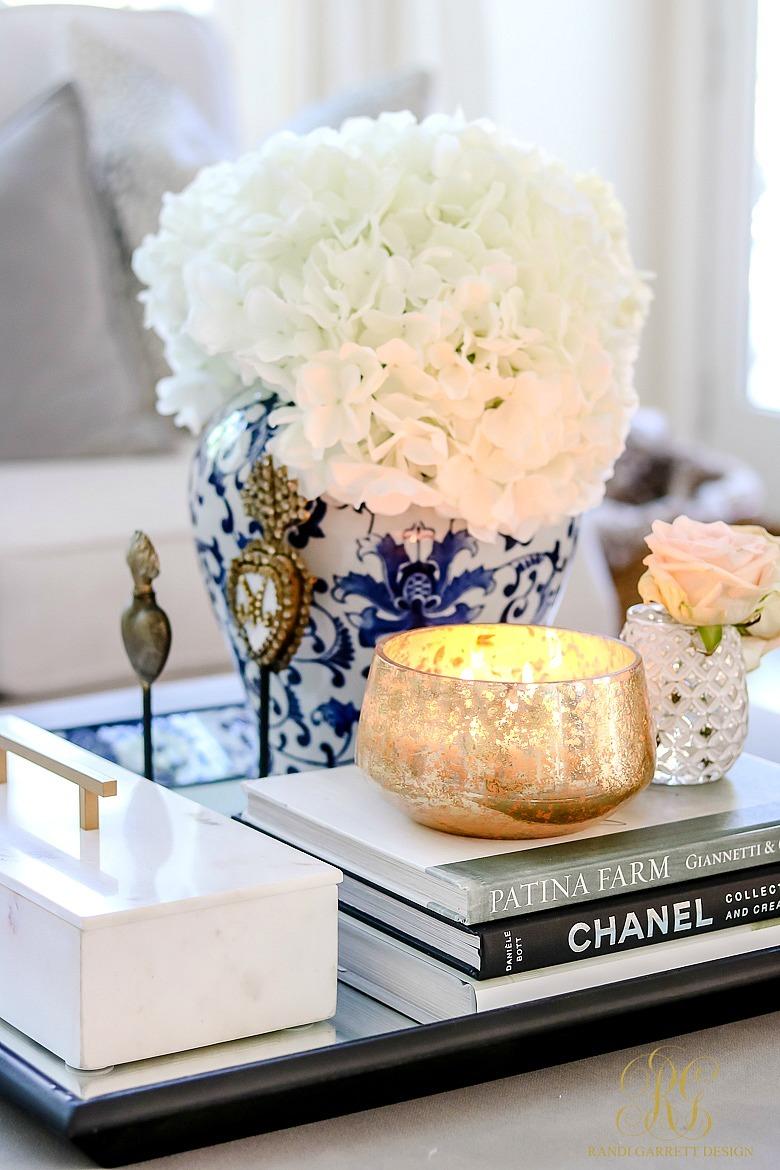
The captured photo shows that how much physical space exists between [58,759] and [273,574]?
0.24m

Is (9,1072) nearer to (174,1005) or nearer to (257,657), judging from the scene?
(174,1005)

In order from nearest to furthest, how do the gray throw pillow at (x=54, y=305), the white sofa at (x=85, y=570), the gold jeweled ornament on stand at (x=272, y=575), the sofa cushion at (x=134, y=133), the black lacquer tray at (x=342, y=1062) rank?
the black lacquer tray at (x=342, y=1062) → the gold jeweled ornament on stand at (x=272, y=575) → the white sofa at (x=85, y=570) → the gray throw pillow at (x=54, y=305) → the sofa cushion at (x=134, y=133)

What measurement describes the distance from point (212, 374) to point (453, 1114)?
550 mm

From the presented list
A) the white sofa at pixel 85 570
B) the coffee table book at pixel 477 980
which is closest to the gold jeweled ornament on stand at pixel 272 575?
the coffee table book at pixel 477 980

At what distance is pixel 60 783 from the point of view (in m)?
0.74

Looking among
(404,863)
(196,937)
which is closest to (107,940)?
(196,937)

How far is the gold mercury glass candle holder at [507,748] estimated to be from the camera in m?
0.65

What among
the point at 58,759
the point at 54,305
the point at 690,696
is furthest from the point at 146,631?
the point at 54,305

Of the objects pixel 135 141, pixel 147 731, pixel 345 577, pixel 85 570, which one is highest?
pixel 135 141

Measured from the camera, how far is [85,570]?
1.72 m

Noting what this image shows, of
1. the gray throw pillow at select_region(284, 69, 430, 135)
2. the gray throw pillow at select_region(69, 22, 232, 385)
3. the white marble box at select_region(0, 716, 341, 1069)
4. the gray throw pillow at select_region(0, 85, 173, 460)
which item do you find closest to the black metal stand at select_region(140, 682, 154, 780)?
the white marble box at select_region(0, 716, 341, 1069)

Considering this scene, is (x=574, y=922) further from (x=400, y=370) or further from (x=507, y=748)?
(x=400, y=370)

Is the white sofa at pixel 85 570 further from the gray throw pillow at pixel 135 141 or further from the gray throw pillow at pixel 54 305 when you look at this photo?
the gray throw pillow at pixel 135 141

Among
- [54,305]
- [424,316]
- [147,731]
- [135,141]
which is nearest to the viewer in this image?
[424,316]
